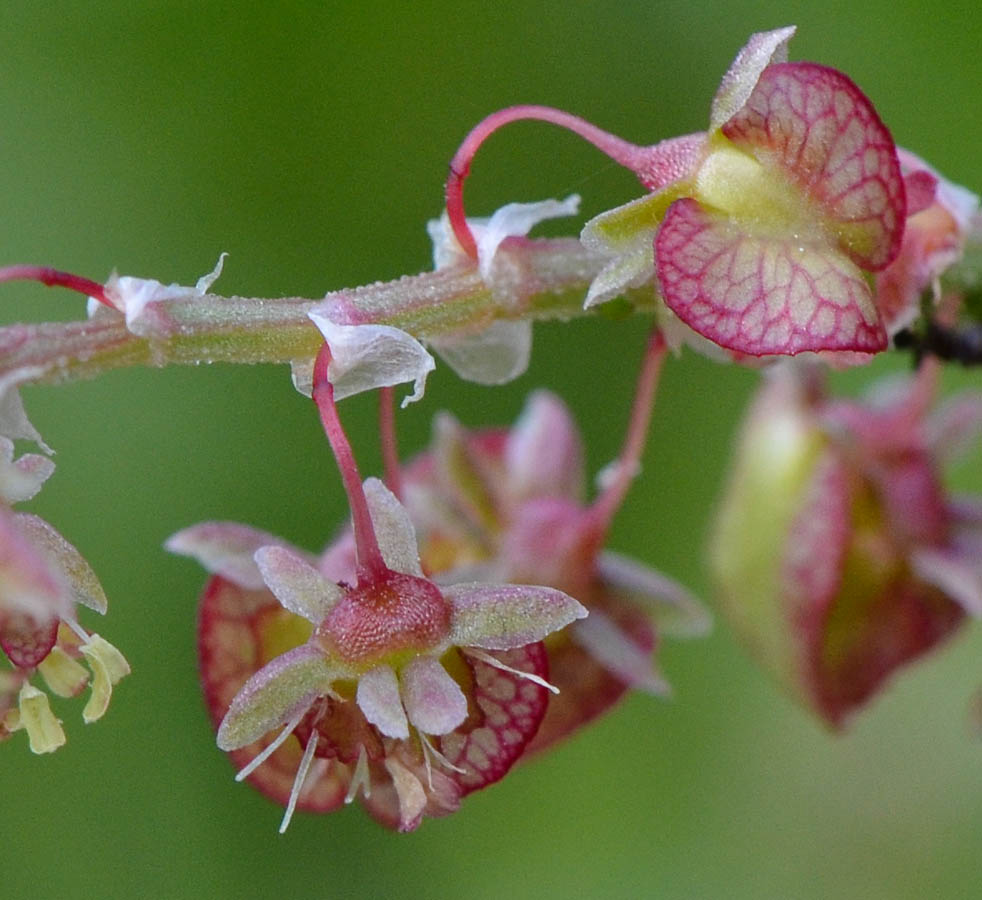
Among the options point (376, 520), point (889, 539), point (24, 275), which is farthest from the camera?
point (889, 539)

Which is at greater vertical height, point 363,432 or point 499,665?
point 499,665

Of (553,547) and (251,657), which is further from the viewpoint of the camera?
(553,547)

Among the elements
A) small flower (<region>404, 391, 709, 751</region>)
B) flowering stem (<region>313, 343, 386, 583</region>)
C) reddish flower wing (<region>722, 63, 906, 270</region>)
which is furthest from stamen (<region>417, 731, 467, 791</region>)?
reddish flower wing (<region>722, 63, 906, 270</region>)

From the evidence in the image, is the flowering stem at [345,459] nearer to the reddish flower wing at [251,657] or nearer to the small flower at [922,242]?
the reddish flower wing at [251,657]

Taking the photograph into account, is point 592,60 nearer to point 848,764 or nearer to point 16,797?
point 848,764

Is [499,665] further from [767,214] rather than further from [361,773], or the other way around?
[767,214]

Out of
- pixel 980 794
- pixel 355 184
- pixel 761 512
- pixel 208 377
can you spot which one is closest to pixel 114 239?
pixel 208 377

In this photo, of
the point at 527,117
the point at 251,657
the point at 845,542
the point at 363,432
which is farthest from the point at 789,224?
the point at 363,432
